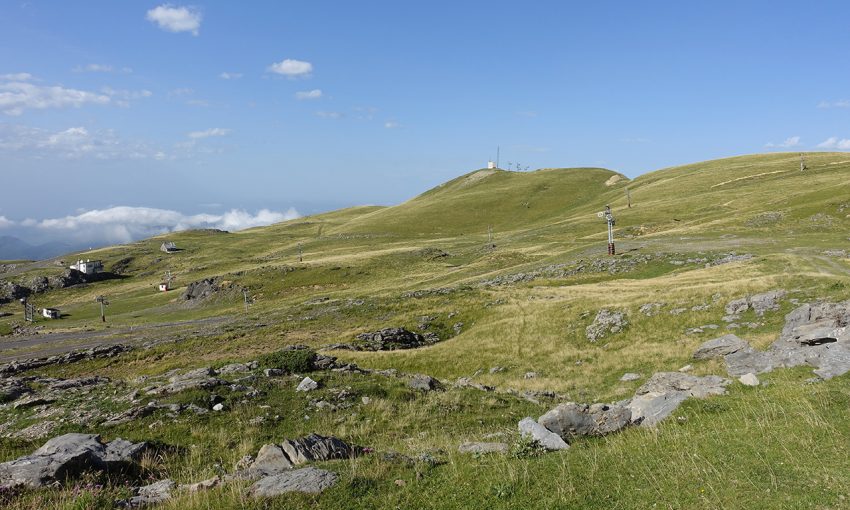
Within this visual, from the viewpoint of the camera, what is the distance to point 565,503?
920 centimetres

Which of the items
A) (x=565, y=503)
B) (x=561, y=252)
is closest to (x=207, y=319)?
(x=561, y=252)

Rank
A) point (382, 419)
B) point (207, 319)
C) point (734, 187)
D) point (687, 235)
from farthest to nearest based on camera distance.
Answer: point (734, 187) < point (207, 319) < point (687, 235) < point (382, 419)

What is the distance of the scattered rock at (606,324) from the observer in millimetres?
37812

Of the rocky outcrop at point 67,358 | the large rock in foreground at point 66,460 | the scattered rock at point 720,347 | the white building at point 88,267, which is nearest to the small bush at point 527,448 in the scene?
the large rock in foreground at point 66,460

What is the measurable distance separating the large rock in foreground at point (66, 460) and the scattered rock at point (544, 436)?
11.3m

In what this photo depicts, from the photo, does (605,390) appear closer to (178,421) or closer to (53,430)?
(178,421)

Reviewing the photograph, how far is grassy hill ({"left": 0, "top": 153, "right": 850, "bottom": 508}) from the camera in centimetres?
986

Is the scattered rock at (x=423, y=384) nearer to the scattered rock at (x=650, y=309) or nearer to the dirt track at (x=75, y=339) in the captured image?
the scattered rock at (x=650, y=309)

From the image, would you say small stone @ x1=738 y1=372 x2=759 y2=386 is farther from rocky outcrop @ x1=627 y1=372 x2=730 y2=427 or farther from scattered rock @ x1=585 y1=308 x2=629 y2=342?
scattered rock @ x1=585 y1=308 x2=629 y2=342

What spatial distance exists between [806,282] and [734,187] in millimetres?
125180

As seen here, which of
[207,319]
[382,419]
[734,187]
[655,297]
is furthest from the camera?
[734,187]

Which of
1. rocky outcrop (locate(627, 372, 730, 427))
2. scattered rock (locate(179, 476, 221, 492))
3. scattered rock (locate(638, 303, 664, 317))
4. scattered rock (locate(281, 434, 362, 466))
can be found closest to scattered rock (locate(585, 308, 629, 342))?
scattered rock (locate(638, 303, 664, 317))

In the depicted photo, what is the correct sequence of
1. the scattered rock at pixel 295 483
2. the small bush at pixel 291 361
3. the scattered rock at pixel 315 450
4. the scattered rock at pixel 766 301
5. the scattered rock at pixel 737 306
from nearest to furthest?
1. the scattered rock at pixel 295 483
2. the scattered rock at pixel 315 450
3. the small bush at pixel 291 361
4. the scattered rock at pixel 766 301
5. the scattered rock at pixel 737 306

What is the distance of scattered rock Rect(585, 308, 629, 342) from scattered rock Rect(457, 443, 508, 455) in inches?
1061
